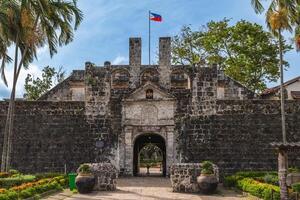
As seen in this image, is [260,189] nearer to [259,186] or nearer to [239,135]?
[259,186]

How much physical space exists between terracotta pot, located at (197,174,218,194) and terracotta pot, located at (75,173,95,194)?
4.40 metres

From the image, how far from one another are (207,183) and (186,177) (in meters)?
1.08

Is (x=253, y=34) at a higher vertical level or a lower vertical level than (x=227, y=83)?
higher

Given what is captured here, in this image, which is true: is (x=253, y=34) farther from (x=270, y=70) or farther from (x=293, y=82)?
(x=293, y=82)

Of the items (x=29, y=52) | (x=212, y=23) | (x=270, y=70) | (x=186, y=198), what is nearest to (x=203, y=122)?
(x=186, y=198)

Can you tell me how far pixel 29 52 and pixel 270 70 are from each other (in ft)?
64.7

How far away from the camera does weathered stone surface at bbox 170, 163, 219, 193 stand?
56.6 ft

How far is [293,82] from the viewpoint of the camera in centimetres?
3150

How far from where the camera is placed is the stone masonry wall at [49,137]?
23.2 metres

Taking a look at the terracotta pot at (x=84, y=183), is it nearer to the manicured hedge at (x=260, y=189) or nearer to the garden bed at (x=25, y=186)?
the garden bed at (x=25, y=186)

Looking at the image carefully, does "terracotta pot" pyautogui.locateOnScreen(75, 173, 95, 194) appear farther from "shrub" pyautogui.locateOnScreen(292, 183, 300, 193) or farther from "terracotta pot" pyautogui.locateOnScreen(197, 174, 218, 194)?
"shrub" pyautogui.locateOnScreen(292, 183, 300, 193)

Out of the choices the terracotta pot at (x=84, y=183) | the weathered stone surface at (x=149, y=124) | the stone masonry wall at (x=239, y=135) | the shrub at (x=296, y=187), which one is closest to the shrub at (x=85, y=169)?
the terracotta pot at (x=84, y=183)

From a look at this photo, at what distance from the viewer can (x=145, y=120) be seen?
23672 millimetres

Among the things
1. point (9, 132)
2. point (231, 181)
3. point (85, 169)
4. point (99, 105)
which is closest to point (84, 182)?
point (85, 169)
